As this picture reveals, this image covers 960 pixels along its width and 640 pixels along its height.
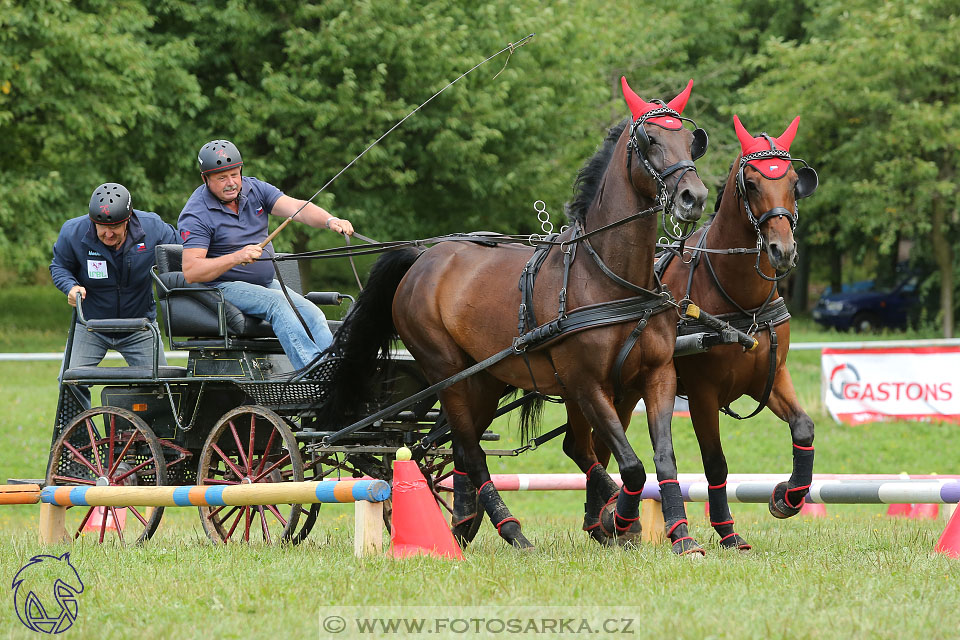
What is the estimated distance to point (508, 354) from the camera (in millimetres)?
6621

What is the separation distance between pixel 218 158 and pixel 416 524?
293 cm

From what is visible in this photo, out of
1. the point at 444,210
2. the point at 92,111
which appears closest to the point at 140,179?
the point at 92,111

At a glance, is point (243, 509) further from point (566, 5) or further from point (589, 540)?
point (566, 5)

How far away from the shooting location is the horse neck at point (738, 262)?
677 cm

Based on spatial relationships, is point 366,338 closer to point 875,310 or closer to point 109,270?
point 109,270

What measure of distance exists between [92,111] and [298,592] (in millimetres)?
14107

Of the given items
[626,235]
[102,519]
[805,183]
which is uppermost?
[805,183]

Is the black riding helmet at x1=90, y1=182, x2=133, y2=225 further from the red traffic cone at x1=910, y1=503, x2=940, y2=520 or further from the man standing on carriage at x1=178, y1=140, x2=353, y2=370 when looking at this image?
the red traffic cone at x1=910, y1=503, x2=940, y2=520

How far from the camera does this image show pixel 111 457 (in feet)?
26.1

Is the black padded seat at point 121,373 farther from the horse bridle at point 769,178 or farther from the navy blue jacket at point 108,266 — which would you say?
the horse bridle at point 769,178

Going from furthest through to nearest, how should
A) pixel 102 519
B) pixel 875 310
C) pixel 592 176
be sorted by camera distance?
1. pixel 875 310
2. pixel 102 519
3. pixel 592 176

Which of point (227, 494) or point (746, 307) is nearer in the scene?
point (227, 494)

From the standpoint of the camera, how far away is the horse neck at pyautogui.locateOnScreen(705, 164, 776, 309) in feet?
22.2

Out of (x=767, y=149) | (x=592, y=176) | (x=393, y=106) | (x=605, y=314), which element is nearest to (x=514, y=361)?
(x=605, y=314)
